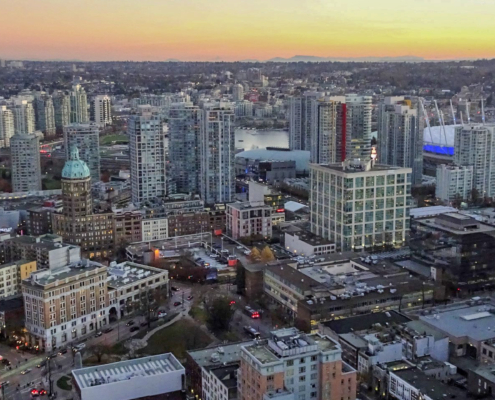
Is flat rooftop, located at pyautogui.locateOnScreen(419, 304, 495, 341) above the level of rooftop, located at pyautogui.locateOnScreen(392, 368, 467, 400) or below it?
above

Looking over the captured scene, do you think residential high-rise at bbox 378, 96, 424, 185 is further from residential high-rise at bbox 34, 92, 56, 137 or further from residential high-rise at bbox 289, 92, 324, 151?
residential high-rise at bbox 34, 92, 56, 137

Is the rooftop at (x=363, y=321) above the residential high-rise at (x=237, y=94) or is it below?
below

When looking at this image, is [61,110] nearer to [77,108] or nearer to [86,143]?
[77,108]

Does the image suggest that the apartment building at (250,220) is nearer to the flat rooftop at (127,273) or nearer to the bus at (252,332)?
the flat rooftop at (127,273)

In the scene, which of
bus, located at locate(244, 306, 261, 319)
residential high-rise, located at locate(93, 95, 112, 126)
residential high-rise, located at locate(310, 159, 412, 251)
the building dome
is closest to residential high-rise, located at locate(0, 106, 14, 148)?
residential high-rise, located at locate(93, 95, 112, 126)

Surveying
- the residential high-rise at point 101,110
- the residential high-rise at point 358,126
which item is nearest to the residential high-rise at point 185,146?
the residential high-rise at point 358,126

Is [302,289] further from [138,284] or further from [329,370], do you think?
[329,370]

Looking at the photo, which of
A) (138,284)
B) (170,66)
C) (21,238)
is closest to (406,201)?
(138,284)
